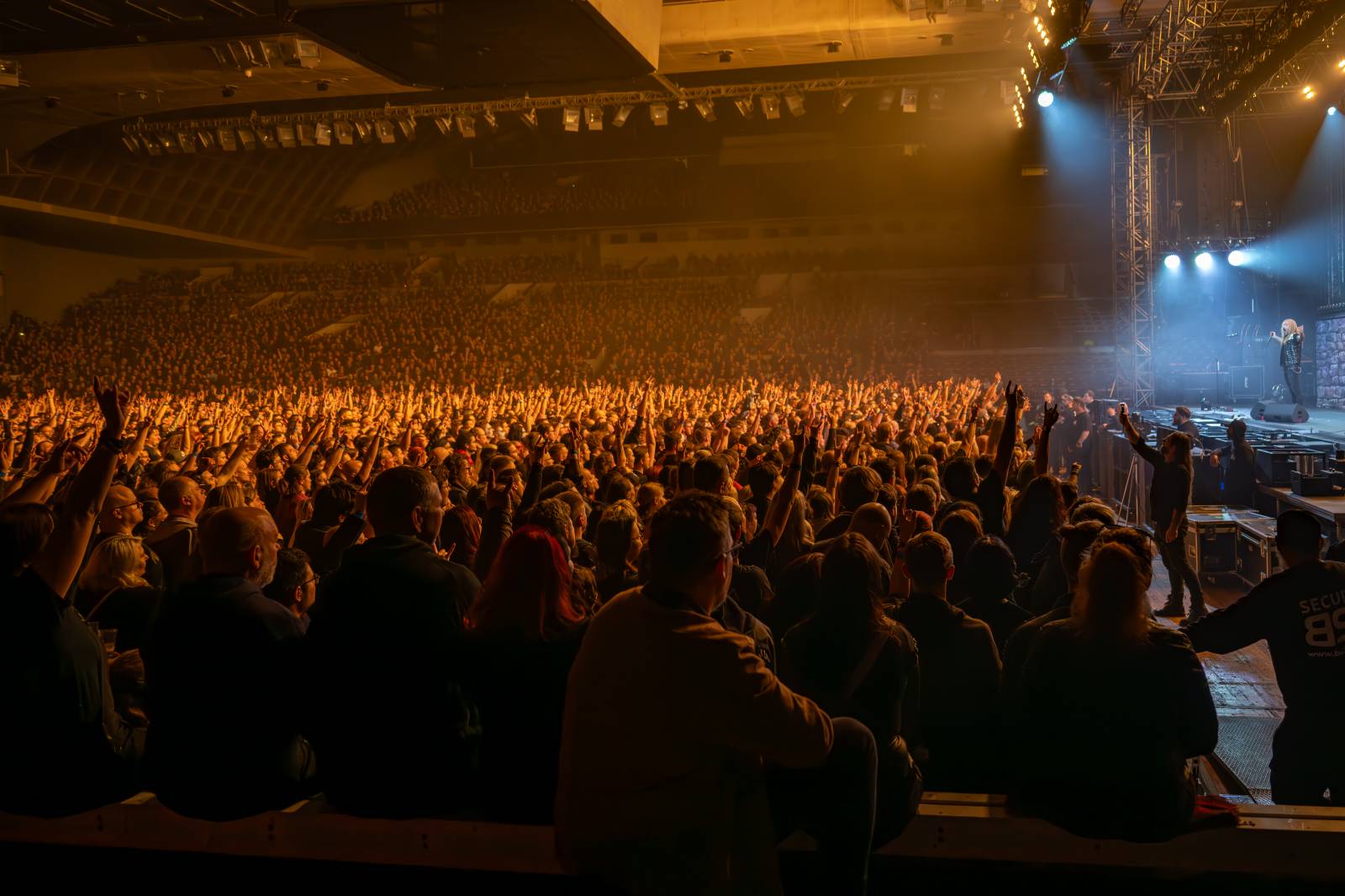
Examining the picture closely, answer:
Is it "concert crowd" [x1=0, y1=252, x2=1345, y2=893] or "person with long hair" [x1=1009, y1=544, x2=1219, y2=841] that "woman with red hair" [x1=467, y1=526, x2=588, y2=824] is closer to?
"concert crowd" [x1=0, y1=252, x2=1345, y2=893]

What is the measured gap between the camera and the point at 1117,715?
2.79m

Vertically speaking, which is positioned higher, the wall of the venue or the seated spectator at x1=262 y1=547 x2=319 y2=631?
the wall of the venue

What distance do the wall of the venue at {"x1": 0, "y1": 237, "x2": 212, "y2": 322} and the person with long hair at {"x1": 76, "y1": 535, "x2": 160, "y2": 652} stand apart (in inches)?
1415

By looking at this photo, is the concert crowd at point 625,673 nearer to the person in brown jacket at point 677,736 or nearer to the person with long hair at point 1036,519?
the person in brown jacket at point 677,736

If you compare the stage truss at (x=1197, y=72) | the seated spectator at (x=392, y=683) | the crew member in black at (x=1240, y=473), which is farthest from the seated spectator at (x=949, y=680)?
the stage truss at (x=1197, y=72)

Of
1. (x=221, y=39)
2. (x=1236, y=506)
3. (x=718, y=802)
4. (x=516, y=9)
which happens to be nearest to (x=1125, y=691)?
(x=718, y=802)


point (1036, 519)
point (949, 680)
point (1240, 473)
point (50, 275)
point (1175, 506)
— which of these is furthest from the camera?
point (50, 275)

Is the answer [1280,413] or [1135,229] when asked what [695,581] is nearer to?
[1135,229]

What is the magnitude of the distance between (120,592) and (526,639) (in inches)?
76.9

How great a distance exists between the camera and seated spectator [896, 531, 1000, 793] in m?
3.30

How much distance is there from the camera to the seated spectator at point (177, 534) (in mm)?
4535

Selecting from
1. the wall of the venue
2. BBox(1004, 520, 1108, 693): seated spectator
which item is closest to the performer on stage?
BBox(1004, 520, 1108, 693): seated spectator

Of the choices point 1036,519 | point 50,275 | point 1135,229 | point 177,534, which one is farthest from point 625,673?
point 50,275

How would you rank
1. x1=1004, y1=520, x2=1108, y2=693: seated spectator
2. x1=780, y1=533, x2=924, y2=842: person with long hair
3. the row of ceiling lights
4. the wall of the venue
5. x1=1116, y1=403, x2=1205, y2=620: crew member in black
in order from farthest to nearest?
the wall of the venue → the row of ceiling lights → x1=1116, y1=403, x2=1205, y2=620: crew member in black → x1=1004, y1=520, x2=1108, y2=693: seated spectator → x1=780, y1=533, x2=924, y2=842: person with long hair
